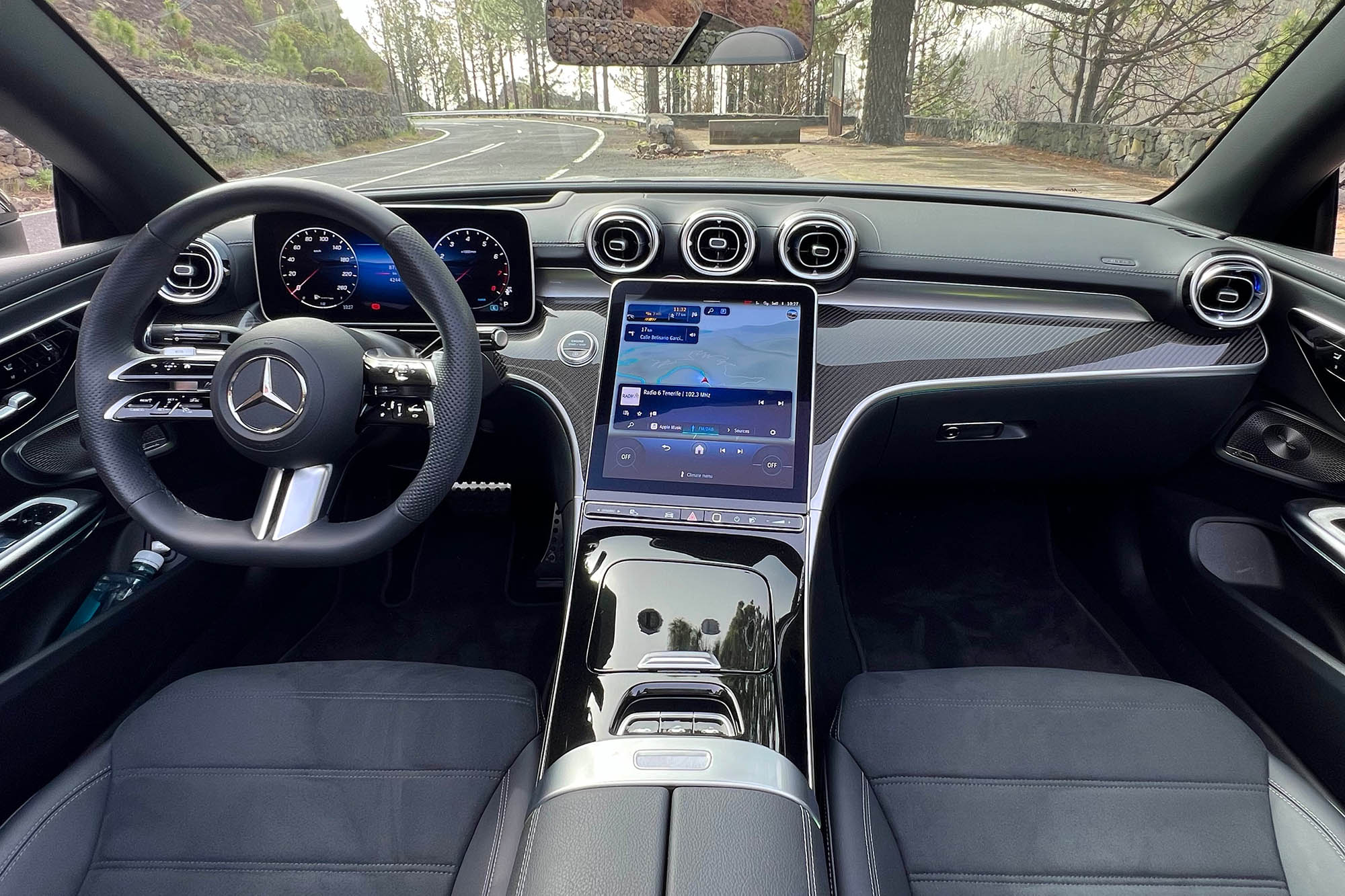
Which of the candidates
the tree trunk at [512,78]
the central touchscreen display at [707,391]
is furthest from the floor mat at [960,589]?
the tree trunk at [512,78]

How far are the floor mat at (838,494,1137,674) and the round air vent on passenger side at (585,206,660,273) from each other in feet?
Result: 3.66

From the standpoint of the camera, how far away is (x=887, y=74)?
5.72 ft

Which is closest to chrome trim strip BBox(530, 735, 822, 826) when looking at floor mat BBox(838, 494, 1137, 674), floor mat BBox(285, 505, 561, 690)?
floor mat BBox(285, 505, 561, 690)

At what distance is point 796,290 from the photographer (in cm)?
170

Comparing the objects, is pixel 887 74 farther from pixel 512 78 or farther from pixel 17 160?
pixel 17 160

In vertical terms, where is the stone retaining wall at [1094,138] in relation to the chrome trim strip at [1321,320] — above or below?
above

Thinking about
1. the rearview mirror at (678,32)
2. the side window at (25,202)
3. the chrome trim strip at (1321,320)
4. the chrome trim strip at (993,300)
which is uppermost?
the rearview mirror at (678,32)

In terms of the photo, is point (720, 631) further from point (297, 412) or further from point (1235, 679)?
point (1235, 679)

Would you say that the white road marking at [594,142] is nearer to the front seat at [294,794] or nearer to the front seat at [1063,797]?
the front seat at [294,794]

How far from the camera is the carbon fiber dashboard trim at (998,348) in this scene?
1.80 metres

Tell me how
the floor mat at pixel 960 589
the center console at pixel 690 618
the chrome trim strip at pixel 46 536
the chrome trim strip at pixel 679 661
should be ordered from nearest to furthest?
1. the center console at pixel 690 618
2. the chrome trim strip at pixel 679 661
3. the chrome trim strip at pixel 46 536
4. the floor mat at pixel 960 589

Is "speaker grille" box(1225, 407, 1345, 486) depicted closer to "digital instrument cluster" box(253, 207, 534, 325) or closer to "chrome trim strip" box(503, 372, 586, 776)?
"chrome trim strip" box(503, 372, 586, 776)

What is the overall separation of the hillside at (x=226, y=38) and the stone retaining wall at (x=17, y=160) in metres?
0.28

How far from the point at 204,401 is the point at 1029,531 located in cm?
233
